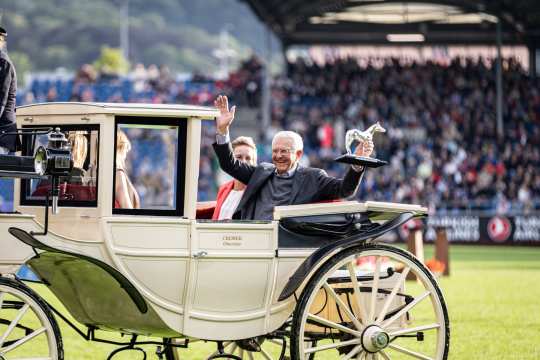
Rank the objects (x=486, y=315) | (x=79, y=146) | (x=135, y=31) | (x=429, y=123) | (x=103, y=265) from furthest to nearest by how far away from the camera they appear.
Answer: (x=135, y=31), (x=429, y=123), (x=486, y=315), (x=79, y=146), (x=103, y=265)

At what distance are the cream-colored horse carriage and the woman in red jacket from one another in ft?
4.75

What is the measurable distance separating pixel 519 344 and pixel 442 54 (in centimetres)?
3634

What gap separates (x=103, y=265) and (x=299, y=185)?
5.84ft

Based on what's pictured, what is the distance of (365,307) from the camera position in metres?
7.49

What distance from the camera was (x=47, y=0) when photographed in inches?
6718

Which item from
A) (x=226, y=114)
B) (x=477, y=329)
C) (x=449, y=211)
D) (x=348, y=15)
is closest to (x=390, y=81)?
(x=348, y=15)

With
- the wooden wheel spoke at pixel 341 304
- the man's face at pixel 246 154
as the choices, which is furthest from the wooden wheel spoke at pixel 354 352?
the man's face at pixel 246 154

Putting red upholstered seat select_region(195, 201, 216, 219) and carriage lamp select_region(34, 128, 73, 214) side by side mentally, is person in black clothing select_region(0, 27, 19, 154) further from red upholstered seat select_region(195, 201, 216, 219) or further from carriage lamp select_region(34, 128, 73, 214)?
red upholstered seat select_region(195, 201, 216, 219)

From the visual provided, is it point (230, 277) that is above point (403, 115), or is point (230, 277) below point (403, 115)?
below

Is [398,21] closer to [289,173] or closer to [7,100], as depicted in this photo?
[289,173]

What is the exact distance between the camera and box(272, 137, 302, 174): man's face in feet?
26.6

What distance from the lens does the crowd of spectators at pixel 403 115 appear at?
35.0 m

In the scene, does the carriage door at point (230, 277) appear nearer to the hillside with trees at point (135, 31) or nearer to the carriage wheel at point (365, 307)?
the carriage wheel at point (365, 307)

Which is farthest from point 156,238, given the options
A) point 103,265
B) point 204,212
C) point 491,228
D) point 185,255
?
point 491,228
